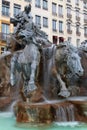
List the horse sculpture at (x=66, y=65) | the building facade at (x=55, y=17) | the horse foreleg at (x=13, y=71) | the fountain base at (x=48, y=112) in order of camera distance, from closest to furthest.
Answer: the fountain base at (x=48, y=112) < the horse sculpture at (x=66, y=65) < the horse foreleg at (x=13, y=71) < the building facade at (x=55, y=17)

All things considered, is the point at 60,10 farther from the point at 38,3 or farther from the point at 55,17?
the point at 38,3

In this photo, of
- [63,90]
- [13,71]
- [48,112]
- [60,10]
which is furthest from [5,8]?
[48,112]

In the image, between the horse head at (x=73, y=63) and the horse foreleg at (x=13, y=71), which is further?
the horse foreleg at (x=13, y=71)

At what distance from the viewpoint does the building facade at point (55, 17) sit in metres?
52.6

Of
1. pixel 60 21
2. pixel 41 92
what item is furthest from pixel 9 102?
pixel 60 21

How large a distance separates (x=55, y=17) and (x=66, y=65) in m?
49.9

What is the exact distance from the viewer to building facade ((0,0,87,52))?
5262 cm

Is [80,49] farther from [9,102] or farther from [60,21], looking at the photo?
[60,21]

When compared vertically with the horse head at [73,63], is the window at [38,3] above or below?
above

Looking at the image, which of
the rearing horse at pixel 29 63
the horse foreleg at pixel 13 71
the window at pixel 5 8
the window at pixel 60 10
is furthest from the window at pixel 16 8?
the rearing horse at pixel 29 63

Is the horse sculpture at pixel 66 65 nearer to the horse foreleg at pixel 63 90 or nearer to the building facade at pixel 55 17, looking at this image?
the horse foreleg at pixel 63 90

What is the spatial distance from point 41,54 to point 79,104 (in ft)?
10.5

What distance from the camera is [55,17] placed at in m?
62.9

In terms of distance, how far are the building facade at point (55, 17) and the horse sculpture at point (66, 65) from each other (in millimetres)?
37030
